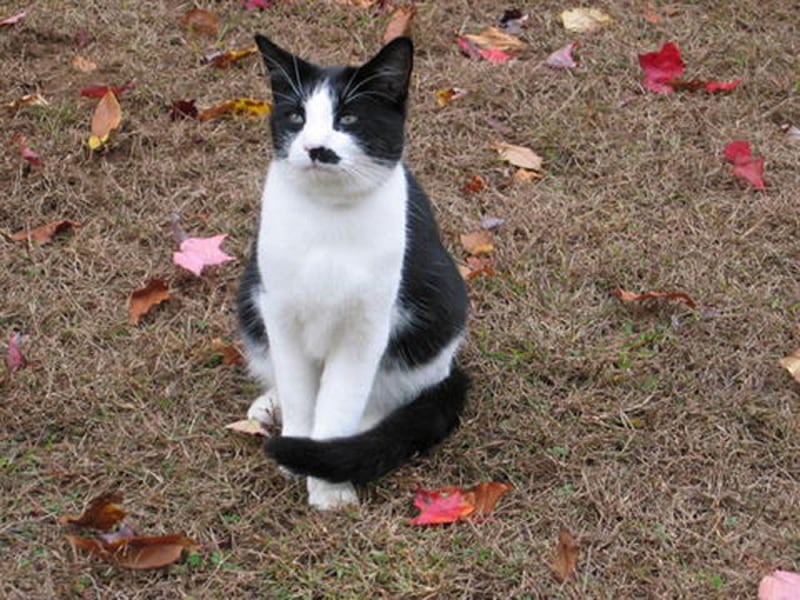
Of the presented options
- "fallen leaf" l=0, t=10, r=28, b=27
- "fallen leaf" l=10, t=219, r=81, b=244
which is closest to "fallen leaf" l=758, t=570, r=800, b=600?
"fallen leaf" l=10, t=219, r=81, b=244

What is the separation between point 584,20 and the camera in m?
4.09

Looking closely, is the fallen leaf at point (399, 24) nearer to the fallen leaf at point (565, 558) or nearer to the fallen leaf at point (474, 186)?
the fallen leaf at point (474, 186)

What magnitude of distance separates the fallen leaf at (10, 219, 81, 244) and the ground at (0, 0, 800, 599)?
3 centimetres

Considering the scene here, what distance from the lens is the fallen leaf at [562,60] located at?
12.5 feet

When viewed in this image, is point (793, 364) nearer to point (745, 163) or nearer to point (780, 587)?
point (780, 587)

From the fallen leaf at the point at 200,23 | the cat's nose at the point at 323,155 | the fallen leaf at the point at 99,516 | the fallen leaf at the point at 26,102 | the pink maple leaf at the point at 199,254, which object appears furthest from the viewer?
the fallen leaf at the point at 200,23

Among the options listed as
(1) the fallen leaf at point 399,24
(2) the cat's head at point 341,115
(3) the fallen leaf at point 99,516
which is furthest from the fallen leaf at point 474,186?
(3) the fallen leaf at point 99,516

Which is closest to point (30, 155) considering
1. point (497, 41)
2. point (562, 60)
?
point (497, 41)

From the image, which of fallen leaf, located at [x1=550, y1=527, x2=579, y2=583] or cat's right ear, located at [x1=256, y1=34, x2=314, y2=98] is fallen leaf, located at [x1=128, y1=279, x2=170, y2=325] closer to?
cat's right ear, located at [x1=256, y1=34, x2=314, y2=98]

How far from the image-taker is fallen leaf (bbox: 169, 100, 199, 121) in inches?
135

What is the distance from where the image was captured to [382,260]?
202 centimetres

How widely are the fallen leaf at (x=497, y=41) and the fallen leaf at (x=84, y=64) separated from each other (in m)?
1.38

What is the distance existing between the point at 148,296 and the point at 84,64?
Result: 1289 mm

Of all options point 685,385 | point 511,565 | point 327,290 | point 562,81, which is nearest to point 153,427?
point 327,290
